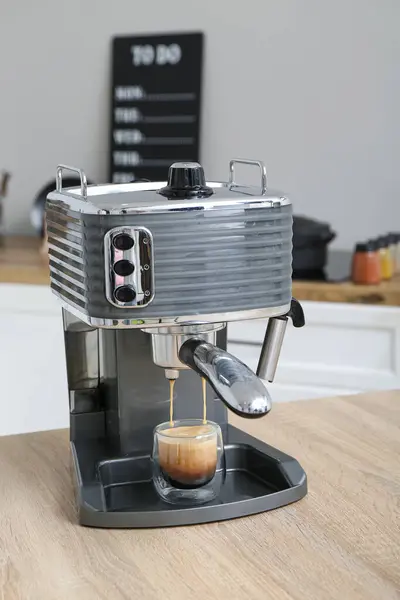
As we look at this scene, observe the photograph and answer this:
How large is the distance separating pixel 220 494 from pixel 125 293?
11.0 inches

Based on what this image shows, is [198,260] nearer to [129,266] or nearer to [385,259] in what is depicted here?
[129,266]

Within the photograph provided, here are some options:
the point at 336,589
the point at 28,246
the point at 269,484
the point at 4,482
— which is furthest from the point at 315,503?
the point at 28,246

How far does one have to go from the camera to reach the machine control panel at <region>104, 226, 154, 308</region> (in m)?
0.87

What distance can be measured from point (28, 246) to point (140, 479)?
185 cm

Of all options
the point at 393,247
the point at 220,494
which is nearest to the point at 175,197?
the point at 220,494

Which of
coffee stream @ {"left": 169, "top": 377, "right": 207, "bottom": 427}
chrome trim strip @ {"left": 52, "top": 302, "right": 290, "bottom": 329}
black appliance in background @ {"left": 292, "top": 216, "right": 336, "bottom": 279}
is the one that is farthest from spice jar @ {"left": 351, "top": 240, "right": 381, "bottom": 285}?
chrome trim strip @ {"left": 52, "top": 302, "right": 290, "bottom": 329}

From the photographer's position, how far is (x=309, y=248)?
2293 mm

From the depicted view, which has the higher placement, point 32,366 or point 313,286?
point 313,286

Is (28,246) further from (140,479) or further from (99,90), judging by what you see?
(140,479)

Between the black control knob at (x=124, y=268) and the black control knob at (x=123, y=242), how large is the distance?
14 millimetres

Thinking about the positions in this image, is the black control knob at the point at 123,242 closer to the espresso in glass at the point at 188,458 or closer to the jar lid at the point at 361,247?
the espresso in glass at the point at 188,458

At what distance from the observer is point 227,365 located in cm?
84

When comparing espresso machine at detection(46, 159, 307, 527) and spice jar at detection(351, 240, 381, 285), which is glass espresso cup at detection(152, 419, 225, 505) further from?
spice jar at detection(351, 240, 381, 285)

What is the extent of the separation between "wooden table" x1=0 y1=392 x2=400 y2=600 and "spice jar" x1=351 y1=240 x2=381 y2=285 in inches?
42.3
